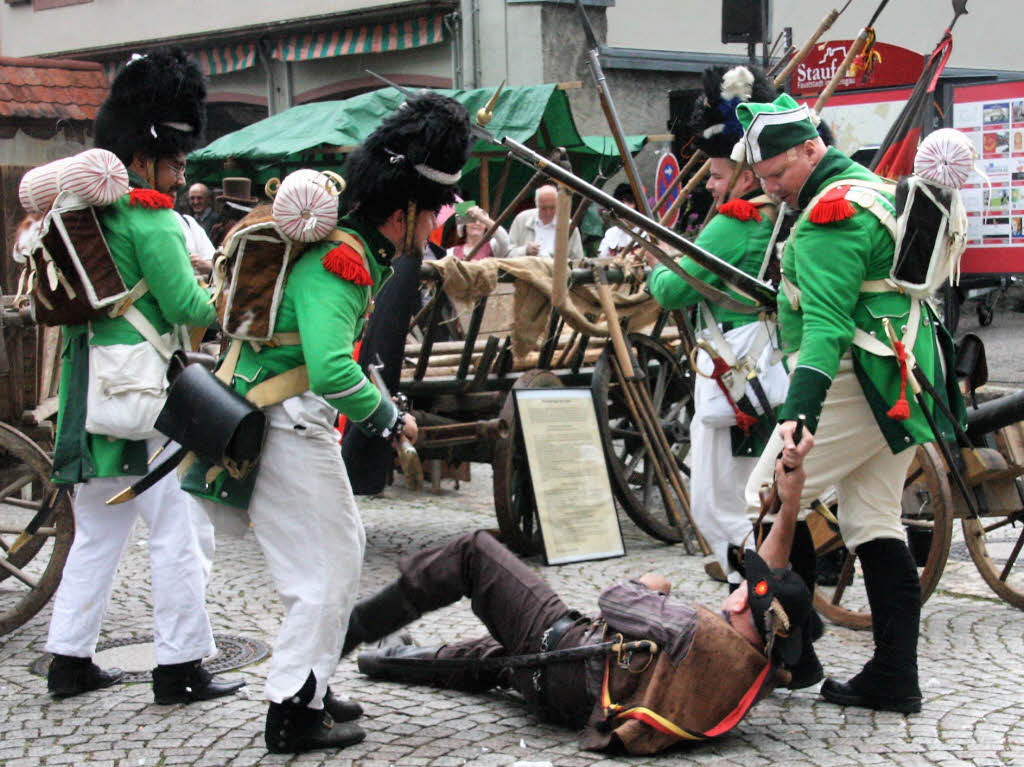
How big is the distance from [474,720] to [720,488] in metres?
1.80

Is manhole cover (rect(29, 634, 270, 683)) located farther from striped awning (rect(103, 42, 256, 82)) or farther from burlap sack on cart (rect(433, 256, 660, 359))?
striped awning (rect(103, 42, 256, 82))

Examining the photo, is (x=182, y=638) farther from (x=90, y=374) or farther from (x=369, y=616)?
(x=90, y=374)

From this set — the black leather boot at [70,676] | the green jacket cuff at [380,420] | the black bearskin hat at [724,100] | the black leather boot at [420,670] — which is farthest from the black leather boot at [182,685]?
the black bearskin hat at [724,100]

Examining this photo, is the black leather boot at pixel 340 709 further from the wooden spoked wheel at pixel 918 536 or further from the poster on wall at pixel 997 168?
the poster on wall at pixel 997 168

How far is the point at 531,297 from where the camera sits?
23.2 ft

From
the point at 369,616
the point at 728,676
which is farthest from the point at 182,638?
the point at 728,676

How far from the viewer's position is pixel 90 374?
15.4ft

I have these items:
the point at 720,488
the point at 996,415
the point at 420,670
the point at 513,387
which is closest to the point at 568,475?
the point at 513,387

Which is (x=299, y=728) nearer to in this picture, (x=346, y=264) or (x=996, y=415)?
(x=346, y=264)

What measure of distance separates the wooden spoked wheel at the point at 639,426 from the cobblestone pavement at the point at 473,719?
49.1 inches

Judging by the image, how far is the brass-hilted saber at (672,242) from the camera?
506 cm

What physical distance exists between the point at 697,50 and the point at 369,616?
13.8 m

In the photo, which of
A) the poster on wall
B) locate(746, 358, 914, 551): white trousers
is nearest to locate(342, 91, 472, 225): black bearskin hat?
locate(746, 358, 914, 551): white trousers

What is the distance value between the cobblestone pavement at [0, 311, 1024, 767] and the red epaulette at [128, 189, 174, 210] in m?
1.66
